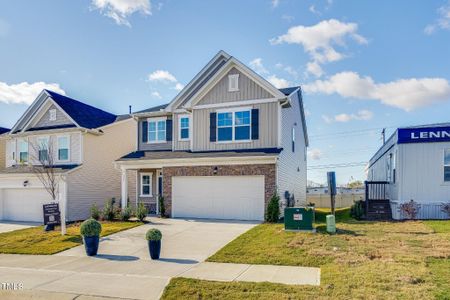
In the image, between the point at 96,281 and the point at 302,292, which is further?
the point at 96,281

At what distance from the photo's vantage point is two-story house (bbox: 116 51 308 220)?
1772 cm

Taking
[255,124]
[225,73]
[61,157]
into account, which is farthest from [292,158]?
[61,157]

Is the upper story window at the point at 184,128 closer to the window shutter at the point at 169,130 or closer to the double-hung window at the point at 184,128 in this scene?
the double-hung window at the point at 184,128

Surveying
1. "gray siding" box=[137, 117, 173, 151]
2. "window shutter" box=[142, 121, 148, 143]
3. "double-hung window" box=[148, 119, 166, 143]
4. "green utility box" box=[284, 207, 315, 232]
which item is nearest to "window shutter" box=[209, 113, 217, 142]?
"gray siding" box=[137, 117, 173, 151]

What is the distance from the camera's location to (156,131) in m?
22.7

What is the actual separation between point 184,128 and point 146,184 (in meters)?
5.04

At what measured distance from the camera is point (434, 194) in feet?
54.2

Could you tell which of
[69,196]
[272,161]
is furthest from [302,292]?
[69,196]

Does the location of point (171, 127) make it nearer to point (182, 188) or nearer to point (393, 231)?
point (182, 188)

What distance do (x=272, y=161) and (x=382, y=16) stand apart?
7.73m

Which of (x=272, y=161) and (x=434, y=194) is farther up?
(x=272, y=161)

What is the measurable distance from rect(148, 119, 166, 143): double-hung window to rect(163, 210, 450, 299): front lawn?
1050 centimetres

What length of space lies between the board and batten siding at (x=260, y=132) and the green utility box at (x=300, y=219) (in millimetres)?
5591

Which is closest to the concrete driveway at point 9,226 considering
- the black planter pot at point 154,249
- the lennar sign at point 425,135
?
the black planter pot at point 154,249
